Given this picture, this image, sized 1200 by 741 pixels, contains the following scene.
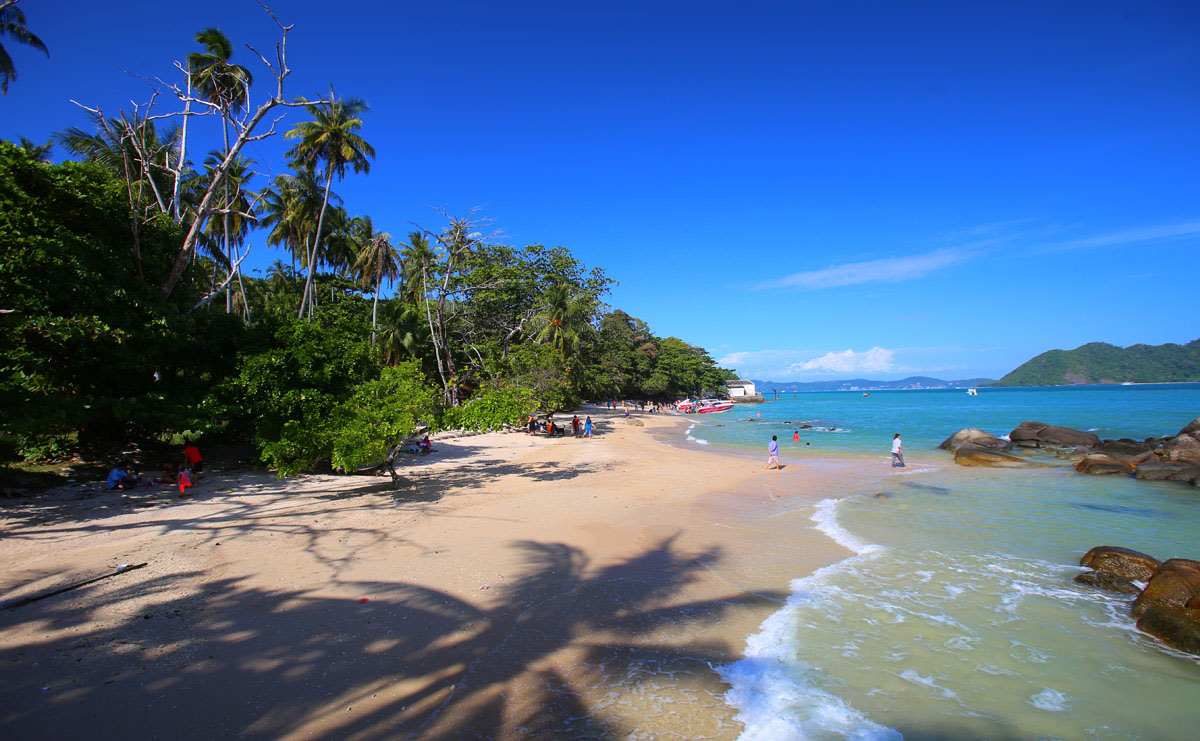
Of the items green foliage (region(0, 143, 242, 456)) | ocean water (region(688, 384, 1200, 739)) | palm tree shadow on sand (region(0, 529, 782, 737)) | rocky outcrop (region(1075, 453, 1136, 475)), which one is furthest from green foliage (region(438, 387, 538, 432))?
rocky outcrop (region(1075, 453, 1136, 475))

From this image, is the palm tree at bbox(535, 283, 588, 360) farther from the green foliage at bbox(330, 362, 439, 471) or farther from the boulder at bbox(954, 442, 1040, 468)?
the boulder at bbox(954, 442, 1040, 468)

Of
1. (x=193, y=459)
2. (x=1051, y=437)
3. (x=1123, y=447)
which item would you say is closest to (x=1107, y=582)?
(x=193, y=459)

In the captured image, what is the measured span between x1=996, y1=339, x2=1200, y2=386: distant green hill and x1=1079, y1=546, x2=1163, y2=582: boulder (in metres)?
210

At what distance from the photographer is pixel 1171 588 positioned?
6953 millimetres

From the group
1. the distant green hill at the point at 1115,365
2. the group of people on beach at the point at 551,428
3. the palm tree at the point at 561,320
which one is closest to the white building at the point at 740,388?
the palm tree at the point at 561,320

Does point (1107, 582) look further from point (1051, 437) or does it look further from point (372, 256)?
point (372, 256)

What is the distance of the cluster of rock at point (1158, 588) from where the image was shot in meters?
6.36

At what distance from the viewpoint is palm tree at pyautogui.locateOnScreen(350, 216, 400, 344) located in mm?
38844

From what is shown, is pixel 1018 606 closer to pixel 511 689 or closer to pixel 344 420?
pixel 511 689

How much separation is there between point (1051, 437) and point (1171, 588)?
25491mm

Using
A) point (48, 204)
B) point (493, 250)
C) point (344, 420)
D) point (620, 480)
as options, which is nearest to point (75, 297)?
point (48, 204)

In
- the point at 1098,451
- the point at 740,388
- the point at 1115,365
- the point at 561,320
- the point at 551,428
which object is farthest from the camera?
the point at 1115,365

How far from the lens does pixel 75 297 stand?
35.1 feet

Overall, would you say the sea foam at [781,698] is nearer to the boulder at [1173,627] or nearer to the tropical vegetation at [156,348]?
the boulder at [1173,627]
